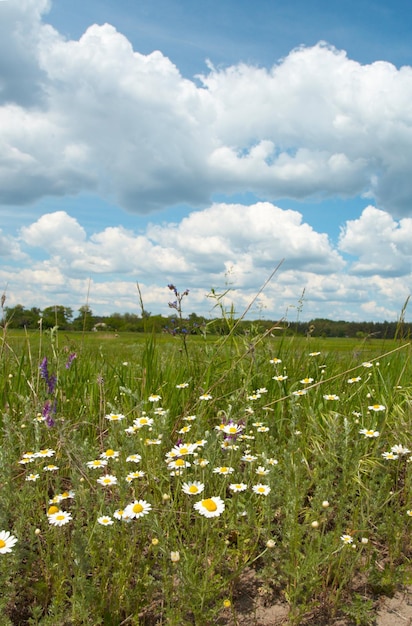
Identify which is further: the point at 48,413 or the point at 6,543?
the point at 48,413

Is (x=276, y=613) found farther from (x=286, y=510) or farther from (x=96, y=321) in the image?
(x=96, y=321)

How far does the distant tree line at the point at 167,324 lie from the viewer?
15.3 ft

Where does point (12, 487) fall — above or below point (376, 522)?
above

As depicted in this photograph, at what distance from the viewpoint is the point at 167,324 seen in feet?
15.7

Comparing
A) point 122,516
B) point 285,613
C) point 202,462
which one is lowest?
point 285,613

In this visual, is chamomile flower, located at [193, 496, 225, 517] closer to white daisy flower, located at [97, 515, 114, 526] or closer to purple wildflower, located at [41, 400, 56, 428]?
white daisy flower, located at [97, 515, 114, 526]

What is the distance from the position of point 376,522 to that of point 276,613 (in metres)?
0.95

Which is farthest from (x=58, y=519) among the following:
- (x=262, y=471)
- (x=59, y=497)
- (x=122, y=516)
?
(x=262, y=471)

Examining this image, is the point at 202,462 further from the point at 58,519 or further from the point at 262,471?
the point at 58,519

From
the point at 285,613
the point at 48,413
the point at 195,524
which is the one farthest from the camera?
the point at 48,413

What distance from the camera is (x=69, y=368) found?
14.9 ft

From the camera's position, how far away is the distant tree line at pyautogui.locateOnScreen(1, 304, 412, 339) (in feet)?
15.3

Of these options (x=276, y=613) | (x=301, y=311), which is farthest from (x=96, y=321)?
(x=276, y=613)

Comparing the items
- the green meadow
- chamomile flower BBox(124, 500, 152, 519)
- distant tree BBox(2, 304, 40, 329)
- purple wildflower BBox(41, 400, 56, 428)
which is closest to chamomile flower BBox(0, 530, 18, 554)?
the green meadow
